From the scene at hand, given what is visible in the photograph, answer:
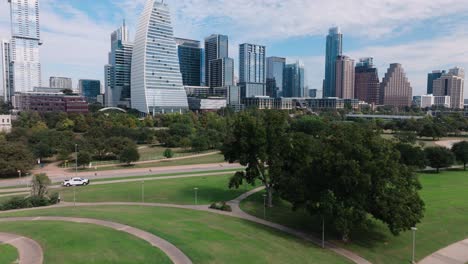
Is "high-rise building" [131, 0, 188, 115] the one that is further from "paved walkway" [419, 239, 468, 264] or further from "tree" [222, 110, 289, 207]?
"paved walkway" [419, 239, 468, 264]

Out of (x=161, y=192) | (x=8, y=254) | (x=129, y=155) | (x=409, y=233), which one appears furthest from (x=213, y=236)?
(x=129, y=155)

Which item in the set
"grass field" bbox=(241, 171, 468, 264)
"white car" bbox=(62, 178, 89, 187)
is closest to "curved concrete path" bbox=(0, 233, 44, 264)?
"grass field" bbox=(241, 171, 468, 264)

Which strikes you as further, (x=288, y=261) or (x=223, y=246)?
(x=223, y=246)

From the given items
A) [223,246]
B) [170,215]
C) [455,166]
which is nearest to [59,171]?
[170,215]

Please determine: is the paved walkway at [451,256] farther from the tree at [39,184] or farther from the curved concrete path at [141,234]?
the tree at [39,184]

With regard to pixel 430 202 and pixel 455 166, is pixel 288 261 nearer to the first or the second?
pixel 430 202

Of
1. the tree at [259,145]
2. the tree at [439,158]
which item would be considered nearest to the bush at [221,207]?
the tree at [259,145]

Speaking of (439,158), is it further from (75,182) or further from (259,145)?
(75,182)
